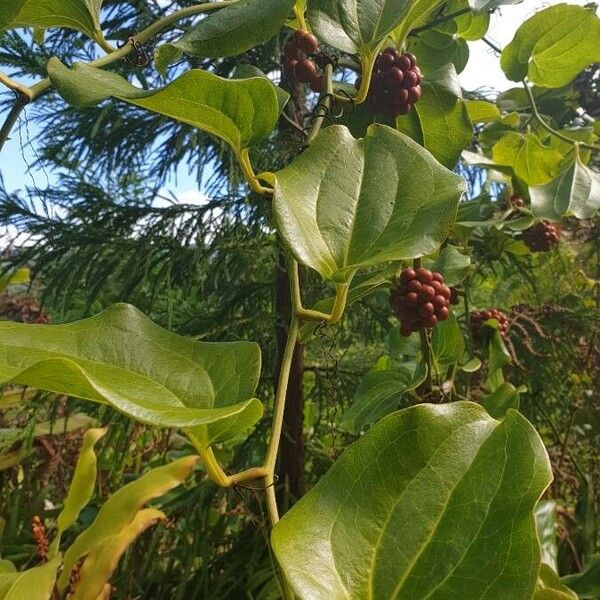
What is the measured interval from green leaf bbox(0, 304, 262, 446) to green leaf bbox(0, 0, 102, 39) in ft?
0.48

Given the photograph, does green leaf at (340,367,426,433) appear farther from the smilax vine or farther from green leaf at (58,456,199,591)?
green leaf at (58,456,199,591)

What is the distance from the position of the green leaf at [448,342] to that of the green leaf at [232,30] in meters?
0.32

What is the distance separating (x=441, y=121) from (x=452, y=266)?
0.16 m

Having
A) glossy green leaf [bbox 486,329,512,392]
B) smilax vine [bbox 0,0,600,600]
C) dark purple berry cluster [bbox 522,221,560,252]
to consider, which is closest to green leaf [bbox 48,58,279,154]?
smilax vine [bbox 0,0,600,600]

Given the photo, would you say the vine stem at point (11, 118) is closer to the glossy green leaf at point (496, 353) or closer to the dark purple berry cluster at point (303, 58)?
the dark purple berry cluster at point (303, 58)

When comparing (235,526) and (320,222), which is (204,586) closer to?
(235,526)

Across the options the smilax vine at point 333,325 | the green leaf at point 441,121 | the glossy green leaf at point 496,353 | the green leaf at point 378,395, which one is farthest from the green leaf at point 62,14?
the glossy green leaf at point 496,353

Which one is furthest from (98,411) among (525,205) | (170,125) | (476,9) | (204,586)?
(476,9)

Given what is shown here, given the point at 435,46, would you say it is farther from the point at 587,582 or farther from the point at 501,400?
the point at 587,582

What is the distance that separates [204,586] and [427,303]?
2.21 feet

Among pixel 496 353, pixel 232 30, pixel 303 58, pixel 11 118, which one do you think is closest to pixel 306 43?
pixel 303 58

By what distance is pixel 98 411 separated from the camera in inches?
43.1

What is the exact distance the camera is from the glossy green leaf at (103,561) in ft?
2.23

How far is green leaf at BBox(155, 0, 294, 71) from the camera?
1.03 feet
